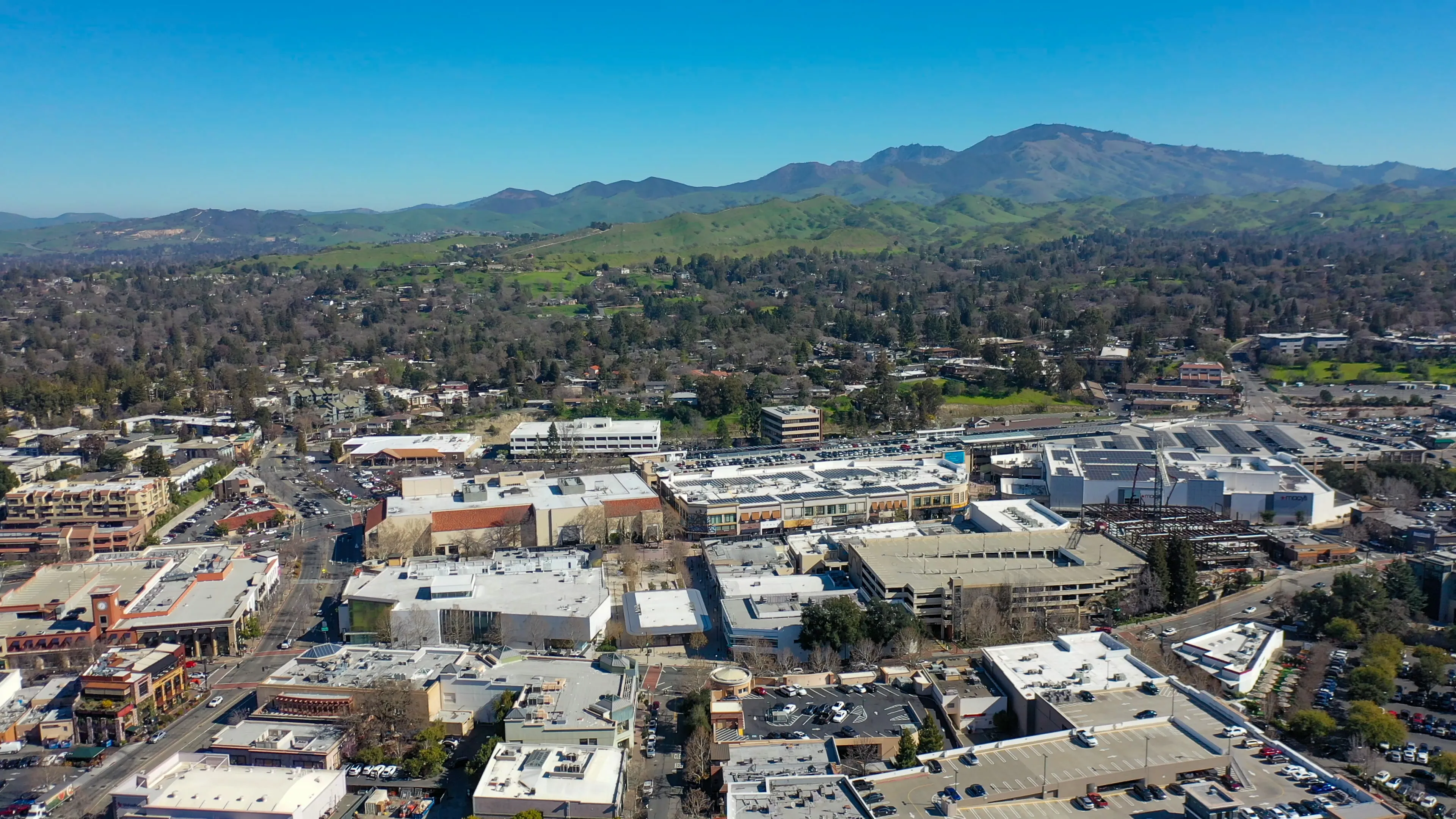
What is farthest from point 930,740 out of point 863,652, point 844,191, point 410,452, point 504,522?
point 844,191

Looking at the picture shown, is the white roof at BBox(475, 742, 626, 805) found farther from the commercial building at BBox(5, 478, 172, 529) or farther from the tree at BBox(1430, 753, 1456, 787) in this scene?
the commercial building at BBox(5, 478, 172, 529)

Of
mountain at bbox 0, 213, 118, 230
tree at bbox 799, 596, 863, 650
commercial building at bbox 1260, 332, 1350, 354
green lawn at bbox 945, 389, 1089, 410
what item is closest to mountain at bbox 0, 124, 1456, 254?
mountain at bbox 0, 213, 118, 230

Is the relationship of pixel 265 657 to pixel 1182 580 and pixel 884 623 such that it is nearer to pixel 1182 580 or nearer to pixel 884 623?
pixel 884 623

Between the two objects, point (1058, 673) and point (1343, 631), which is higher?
point (1058, 673)

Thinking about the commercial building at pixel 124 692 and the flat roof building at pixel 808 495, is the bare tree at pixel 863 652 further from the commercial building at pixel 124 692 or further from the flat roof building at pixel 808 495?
the commercial building at pixel 124 692

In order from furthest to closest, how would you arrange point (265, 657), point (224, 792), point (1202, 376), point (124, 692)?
point (1202, 376) < point (265, 657) < point (124, 692) < point (224, 792)

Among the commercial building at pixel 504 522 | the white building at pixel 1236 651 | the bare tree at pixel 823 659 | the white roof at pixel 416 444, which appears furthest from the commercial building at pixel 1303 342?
the bare tree at pixel 823 659

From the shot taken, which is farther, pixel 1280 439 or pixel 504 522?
pixel 1280 439
